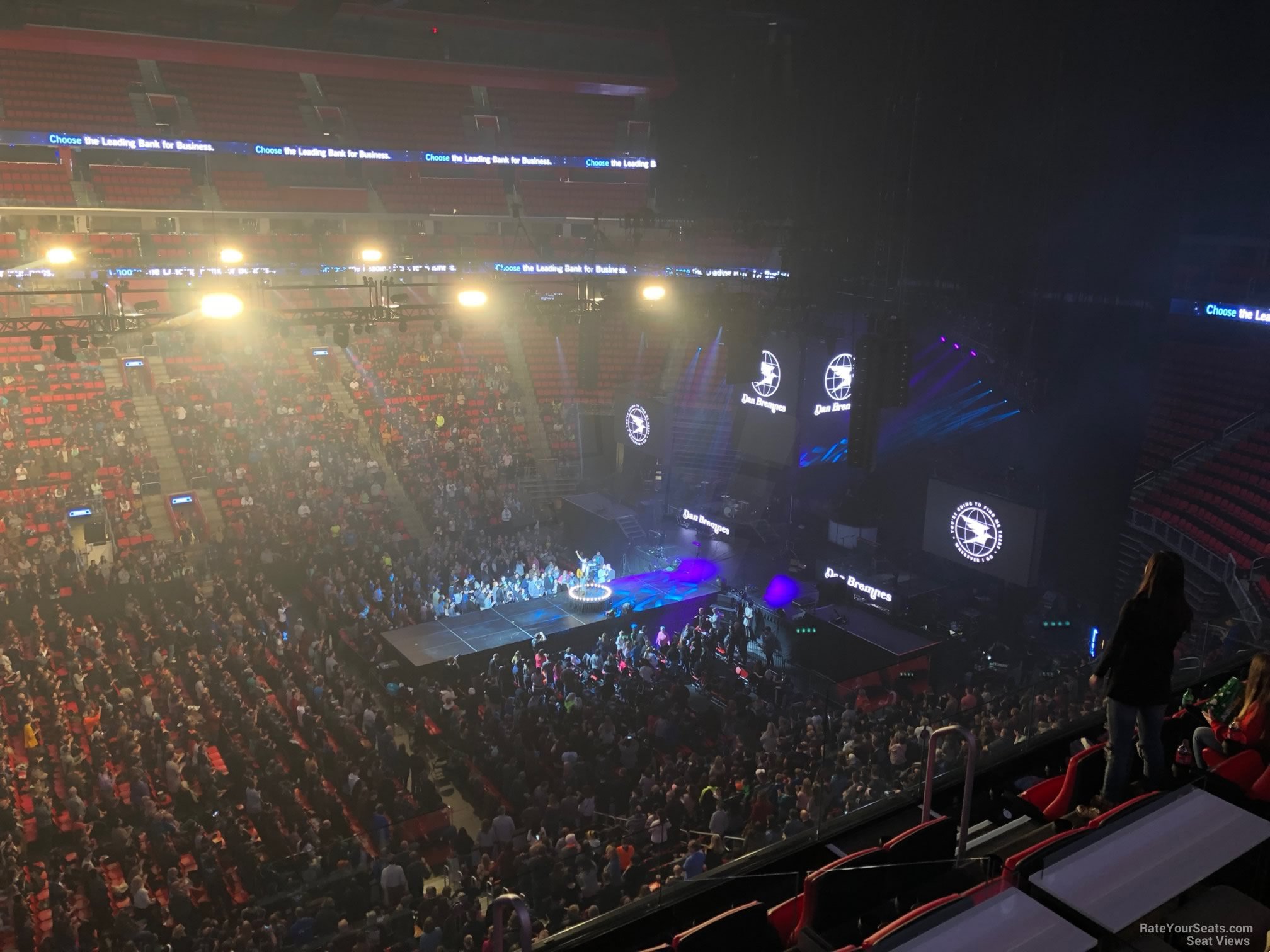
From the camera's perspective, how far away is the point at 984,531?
605 inches

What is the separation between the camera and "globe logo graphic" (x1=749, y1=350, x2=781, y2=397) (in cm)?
1778

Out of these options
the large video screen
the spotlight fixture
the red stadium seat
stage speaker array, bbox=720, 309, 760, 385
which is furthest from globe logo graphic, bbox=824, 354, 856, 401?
the red stadium seat

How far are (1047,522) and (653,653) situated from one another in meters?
6.31

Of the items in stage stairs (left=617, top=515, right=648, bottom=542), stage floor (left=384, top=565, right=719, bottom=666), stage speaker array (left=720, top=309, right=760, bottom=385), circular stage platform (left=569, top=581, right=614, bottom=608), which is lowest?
stage floor (left=384, top=565, right=719, bottom=666)

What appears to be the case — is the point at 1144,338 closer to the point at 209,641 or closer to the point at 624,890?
the point at 624,890

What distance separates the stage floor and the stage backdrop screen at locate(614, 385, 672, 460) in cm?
433

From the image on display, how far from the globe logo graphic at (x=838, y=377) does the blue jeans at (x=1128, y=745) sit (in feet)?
42.0

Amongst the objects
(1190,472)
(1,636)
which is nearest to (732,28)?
(1190,472)

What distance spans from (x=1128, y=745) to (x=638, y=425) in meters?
18.1

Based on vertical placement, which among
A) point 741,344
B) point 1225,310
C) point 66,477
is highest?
point 1225,310

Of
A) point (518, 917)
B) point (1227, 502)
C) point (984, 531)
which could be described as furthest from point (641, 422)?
point (518, 917)

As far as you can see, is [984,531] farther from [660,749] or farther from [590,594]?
[660,749]

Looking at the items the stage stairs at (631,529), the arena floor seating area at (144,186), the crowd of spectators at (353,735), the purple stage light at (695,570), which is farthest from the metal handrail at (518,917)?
the arena floor seating area at (144,186)

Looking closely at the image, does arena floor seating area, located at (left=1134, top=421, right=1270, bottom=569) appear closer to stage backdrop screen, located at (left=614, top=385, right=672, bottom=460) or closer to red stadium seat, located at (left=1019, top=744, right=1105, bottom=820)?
red stadium seat, located at (left=1019, top=744, right=1105, bottom=820)
